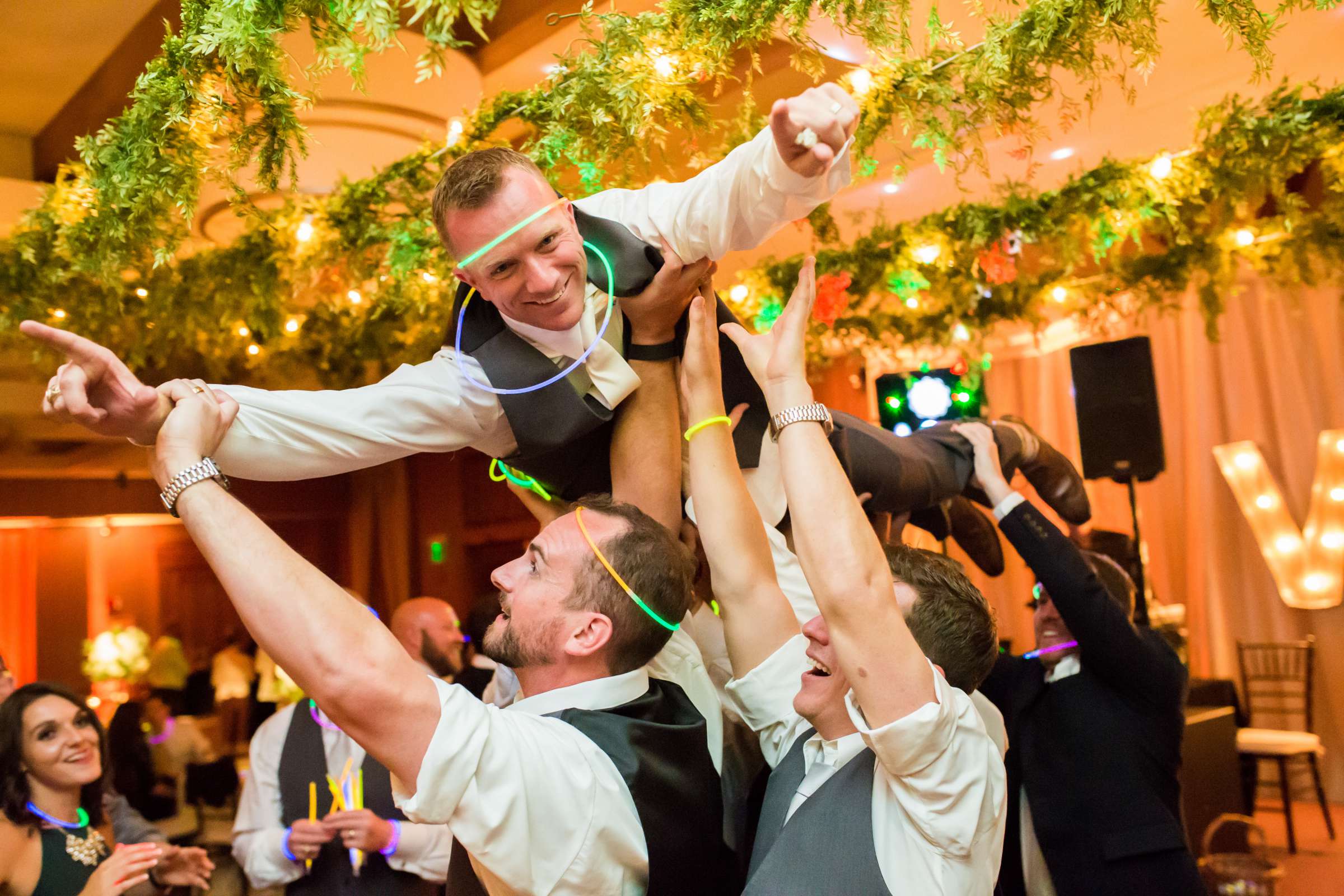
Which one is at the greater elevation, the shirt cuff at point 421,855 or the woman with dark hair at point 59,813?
the woman with dark hair at point 59,813

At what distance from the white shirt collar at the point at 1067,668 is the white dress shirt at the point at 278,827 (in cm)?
195

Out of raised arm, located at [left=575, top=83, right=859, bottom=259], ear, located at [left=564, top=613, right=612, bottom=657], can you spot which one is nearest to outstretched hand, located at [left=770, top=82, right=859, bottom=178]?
raised arm, located at [left=575, top=83, right=859, bottom=259]

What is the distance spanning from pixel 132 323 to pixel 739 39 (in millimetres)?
3161

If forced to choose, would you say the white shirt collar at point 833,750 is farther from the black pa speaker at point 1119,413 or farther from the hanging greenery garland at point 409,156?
the black pa speaker at point 1119,413

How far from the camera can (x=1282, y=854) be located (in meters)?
6.72

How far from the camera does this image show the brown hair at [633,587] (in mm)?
1922

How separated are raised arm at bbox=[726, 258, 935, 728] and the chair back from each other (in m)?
7.56

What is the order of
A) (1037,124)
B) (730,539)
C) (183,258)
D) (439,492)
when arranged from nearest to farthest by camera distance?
1. (730,539)
2. (1037,124)
3. (183,258)
4. (439,492)

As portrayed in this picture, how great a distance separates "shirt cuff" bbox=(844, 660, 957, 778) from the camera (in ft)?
4.79

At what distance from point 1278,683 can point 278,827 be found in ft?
24.6

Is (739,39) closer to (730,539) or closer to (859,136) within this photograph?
(859,136)

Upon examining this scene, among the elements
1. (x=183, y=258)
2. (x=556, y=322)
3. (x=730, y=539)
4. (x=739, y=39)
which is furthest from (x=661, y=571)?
(x=183, y=258)

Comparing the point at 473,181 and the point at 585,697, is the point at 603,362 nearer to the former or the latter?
the point at 473,181

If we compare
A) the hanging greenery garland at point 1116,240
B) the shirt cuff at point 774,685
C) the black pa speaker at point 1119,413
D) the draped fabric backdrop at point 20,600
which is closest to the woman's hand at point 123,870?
the shirt cuff at point 774,685
